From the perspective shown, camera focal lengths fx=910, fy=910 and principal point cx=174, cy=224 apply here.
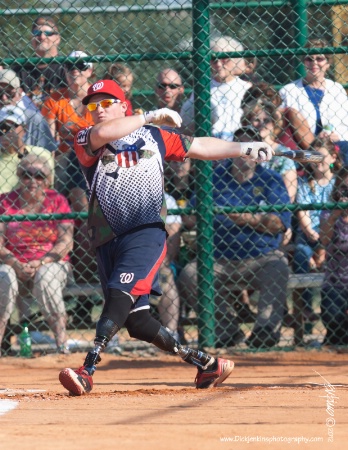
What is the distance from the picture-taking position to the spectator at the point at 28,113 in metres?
7.30

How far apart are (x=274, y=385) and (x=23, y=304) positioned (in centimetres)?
235

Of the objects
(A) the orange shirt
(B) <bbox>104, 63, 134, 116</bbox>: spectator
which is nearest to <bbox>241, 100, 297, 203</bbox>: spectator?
(B) <bbox>104, 63, 134, 116</bbox>: spectator

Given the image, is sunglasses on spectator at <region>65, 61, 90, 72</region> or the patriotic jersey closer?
the patriotic jersey

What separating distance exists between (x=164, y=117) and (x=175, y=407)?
148cm

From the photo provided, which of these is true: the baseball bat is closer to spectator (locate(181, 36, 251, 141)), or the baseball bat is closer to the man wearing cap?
the man wearing cap

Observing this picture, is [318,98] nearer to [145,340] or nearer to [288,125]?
[288,125]

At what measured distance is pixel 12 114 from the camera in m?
7.27

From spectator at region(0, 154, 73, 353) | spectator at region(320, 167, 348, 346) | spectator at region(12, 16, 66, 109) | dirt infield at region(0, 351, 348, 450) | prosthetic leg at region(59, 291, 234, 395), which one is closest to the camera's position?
dirt infield at region(0, 351, 348, 450)

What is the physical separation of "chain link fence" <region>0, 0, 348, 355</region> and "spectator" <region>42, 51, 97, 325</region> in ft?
0.04

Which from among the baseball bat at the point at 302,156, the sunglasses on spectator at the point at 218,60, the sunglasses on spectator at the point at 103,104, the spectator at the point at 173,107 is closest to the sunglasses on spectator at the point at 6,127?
the spectator at the point at 173,107

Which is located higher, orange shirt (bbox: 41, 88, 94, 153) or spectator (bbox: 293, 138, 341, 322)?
orange shirt (bbox: 41, 88, 94, 153)

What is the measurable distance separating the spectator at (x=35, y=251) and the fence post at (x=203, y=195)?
104cm

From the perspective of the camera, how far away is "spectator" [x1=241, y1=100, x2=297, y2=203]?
23.7 ft

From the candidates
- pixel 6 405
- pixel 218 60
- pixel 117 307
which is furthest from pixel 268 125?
pixel 6 405
